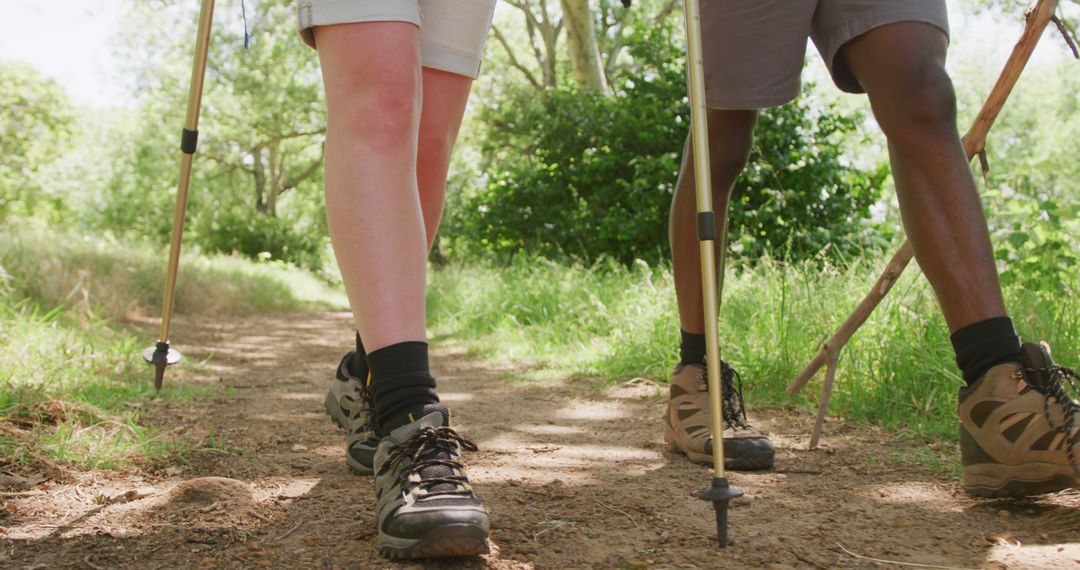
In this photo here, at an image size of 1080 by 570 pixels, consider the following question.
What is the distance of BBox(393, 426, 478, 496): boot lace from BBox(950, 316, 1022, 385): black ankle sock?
110cm

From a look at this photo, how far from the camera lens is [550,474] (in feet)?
7.30

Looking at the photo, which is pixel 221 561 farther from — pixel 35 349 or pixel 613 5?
pixel 613 5

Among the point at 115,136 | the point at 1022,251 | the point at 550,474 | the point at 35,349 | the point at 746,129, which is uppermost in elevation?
the point at 115,136

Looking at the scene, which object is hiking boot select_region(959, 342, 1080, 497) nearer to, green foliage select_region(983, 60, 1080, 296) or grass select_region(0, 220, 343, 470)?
grass select_region(0, 220, 343, 470)

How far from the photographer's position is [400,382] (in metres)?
1.67

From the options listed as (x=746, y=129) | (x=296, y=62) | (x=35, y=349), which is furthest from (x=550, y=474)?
(x=296, y=62)

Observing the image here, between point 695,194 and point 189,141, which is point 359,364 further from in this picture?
point 695,194

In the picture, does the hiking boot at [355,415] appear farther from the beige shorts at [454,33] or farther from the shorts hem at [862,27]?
the shorts hem at [862,27]

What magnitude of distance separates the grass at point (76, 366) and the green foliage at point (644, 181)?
158 inches

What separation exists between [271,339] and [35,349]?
13.8ft

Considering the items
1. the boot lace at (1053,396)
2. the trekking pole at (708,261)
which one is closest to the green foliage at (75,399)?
the trekking pole at (708,261)

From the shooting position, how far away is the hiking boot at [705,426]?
2219mm

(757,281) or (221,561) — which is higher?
(757,281)

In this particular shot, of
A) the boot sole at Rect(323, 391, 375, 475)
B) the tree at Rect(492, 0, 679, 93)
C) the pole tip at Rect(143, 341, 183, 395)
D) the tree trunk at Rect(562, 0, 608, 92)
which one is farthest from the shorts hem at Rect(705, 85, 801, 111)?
the tree at Rect(492, 0, 679, 93)
